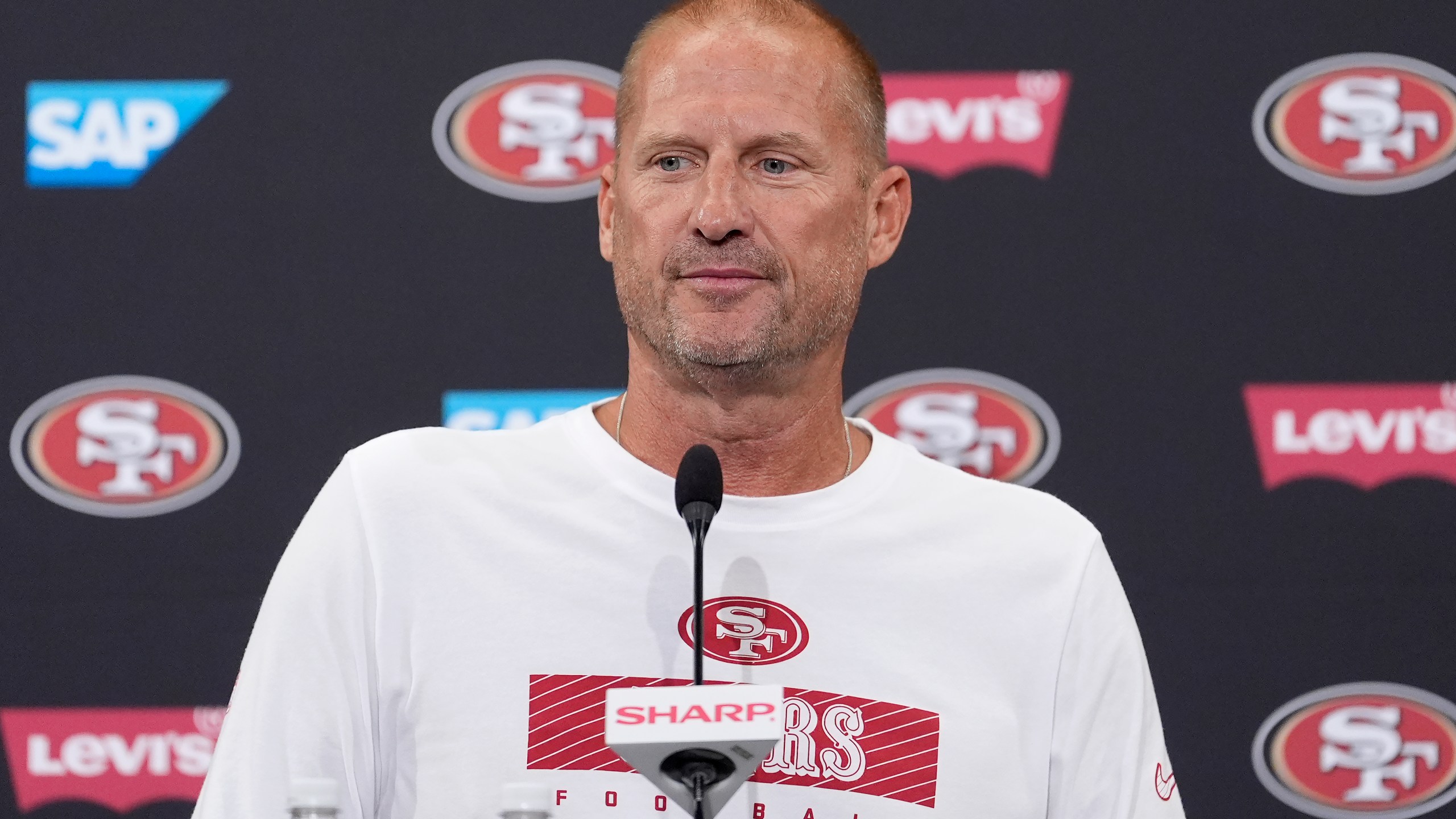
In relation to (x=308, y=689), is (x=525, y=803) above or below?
below

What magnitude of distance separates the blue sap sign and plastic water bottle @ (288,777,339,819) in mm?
1480

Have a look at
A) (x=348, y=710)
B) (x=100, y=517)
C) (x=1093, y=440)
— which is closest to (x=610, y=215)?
(x=348, y=710)

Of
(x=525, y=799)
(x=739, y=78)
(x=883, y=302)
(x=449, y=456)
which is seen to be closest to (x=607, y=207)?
(x=739, y=78)

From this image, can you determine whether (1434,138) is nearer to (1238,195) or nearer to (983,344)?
(1238,195)

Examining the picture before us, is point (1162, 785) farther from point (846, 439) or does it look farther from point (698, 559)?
point (698, 559)

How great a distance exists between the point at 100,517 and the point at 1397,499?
7.11 ft

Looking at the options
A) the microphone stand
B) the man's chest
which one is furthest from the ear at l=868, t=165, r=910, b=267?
the microphone stand

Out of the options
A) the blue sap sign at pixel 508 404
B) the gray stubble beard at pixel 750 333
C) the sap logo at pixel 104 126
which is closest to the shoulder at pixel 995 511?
the gray stubble beard at pixel 750 333

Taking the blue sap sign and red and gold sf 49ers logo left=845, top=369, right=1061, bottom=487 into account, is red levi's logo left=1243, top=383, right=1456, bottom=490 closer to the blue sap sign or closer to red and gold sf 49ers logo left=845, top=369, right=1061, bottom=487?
red and gold sf 49ers logo left=845, top=369, right=1061, bottom=487

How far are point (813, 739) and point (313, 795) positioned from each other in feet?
2.18

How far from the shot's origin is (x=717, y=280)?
5.34ft

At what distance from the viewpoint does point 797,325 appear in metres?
1.69

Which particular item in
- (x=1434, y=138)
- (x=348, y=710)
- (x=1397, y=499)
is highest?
(x=1434, y=138)

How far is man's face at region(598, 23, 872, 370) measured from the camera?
1.64 metres
